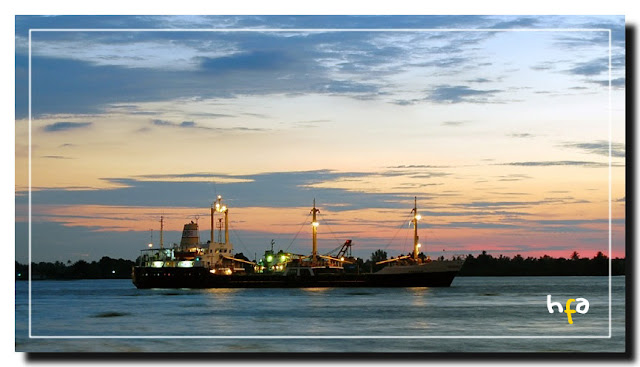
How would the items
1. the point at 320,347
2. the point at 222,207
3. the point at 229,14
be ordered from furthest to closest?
1. the point at 222,207
2. the point at 320,347
3. the point at 229,14

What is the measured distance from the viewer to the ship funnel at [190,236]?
5706 centimetres

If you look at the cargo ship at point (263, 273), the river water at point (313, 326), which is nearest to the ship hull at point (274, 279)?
the cargo ship at point (263, 273)

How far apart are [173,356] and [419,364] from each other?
3562mm

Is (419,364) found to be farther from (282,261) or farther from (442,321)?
(282,261)

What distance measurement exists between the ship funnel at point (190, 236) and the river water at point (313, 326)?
9.46m

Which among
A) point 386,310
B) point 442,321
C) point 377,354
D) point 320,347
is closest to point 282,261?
point 386,310

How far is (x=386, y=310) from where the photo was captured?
35094 millimetres

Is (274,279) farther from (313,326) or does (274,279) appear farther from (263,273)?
(313,326)

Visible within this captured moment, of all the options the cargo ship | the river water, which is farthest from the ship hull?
the river water

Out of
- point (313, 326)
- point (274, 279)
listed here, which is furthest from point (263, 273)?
point (313, 326)

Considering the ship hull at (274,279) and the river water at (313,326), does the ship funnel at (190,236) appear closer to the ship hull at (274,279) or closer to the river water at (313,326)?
the ship hull at (274,279)

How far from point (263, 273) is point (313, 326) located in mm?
29490
